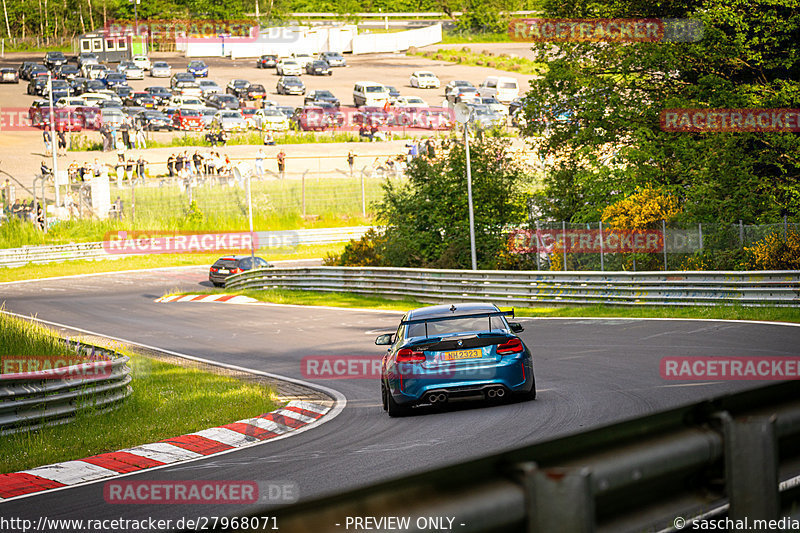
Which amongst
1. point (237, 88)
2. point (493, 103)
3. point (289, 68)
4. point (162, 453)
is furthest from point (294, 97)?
point (162, 453)

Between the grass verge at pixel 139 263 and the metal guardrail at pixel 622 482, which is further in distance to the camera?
the grass verge at pixel 139 263

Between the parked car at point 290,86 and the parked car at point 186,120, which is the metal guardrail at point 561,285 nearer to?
the parked car at point 186,120

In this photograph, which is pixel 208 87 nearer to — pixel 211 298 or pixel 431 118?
pixel 431 118

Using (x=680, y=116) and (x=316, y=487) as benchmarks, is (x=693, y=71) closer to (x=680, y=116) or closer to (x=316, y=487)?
(x=680, y=116)

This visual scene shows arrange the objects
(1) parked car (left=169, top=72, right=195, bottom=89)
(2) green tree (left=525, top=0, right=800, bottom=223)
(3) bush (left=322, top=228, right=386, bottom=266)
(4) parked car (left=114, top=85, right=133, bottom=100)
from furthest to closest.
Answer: (1) parked car (left=169, top=72, right=195, bottom=89), (4) parked car (left=114, top=85, right=133, bottom=100), (3) bush (left=322, top=228, right=386, bottom=266), (2) green tree (left=525, top=0, right=800, bottom=223)

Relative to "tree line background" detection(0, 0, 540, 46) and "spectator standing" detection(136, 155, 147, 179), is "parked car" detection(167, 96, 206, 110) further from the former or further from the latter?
"tree line background" detection(0, 0, 540, 46)

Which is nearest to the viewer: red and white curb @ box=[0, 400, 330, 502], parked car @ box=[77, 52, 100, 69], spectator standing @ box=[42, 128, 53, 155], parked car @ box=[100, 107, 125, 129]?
red and white curb @ box=[0, 400, 330, 502]

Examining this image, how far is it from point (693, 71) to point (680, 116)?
98.8 inches

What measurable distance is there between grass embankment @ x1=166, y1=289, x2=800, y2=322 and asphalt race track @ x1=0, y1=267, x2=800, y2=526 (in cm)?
128

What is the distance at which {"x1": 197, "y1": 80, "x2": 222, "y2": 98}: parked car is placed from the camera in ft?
250

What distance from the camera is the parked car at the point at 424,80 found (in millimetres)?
83250

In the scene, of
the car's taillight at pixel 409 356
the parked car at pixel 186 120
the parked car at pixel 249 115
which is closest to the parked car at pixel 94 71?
the parked car at pixel 186 120

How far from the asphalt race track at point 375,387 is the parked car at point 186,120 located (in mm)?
37311

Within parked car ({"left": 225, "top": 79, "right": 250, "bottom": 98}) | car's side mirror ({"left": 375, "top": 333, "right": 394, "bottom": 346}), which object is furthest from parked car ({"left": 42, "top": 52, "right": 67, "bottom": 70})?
car's side mirror ({"left": 375, "top": 333, "right": 394, "bottom": 346})
